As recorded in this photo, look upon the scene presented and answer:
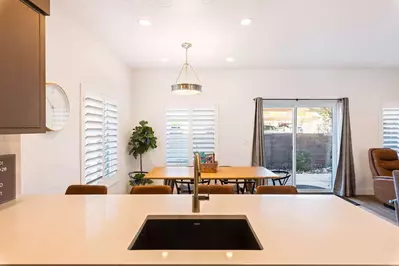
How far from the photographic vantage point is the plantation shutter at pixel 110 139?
4543mm

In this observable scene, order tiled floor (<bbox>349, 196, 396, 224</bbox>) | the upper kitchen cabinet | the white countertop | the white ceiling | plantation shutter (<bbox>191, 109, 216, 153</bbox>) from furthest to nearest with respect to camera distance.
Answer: plantation shutter (<bbox>191, 109, 216, 153</bbox>) → tiled floor (<bbox>349, 196, 396, 224</bbox>) → the white ceiling → the upper kitchen cabinet → the white countertop

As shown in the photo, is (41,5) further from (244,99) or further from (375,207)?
(375,207)

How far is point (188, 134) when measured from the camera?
6.24 metres

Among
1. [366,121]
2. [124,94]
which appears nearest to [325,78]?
[366,121]

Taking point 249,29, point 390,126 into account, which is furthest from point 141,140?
point 390,126

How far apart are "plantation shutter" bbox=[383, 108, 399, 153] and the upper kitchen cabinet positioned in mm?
6957

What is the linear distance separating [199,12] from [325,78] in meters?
4.21

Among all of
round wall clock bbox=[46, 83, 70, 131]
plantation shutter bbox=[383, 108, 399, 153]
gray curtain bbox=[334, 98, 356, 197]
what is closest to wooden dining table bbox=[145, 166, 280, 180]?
round wall clock bbox=[46, 83, 70, 131]

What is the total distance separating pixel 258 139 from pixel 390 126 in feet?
10.2

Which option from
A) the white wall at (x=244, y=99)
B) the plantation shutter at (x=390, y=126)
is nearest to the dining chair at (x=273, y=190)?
the white wall at (x=244, y=99)

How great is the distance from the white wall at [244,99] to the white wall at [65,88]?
70.3 inches

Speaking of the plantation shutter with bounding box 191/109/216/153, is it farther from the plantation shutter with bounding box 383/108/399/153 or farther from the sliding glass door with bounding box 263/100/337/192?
the plantation shutter with bounding box 383/108/399/153

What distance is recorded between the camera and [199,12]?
3250 millimetres

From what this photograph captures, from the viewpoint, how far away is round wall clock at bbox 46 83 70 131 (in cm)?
293
